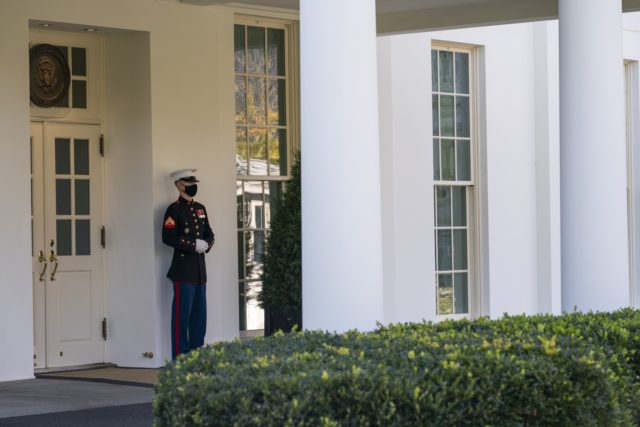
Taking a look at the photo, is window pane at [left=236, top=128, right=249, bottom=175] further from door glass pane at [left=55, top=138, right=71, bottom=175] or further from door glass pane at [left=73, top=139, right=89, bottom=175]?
door glass pane at [left=55, top=138, right=71, bottom=175]

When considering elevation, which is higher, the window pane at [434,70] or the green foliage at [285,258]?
the window pane at [434,70]

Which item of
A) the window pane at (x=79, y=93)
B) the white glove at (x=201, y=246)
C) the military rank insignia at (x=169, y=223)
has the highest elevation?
the window pane at (x=79, y=93)

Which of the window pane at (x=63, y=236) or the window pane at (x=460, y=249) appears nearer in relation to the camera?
the window pane at (x=63, y=236)

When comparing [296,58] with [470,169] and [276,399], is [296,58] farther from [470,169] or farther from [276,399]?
[276,399]

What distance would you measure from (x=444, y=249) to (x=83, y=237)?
5.21m

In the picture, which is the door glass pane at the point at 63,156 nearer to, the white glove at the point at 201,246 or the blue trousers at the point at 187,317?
the white glove at the point at 201,246

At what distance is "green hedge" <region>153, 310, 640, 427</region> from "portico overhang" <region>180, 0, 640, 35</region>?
6607mm

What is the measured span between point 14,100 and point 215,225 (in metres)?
2.46

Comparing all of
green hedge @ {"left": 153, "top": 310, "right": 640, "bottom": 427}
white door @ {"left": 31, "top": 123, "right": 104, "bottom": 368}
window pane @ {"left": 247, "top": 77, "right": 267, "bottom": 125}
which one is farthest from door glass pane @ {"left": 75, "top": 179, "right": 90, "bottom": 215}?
green hedge @ {"left": 153, "top": 310, "right": 640, "bottom": 427}

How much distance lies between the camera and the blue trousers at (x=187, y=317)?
34.6ft

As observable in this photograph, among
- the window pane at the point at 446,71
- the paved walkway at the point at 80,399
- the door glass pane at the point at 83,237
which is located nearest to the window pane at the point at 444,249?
the window pane at the point at 446,71

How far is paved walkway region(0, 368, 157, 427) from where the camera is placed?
25.5 feet

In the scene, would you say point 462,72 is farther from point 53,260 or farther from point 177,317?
point 53,260

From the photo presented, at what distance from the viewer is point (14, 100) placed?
9922 millimetres
